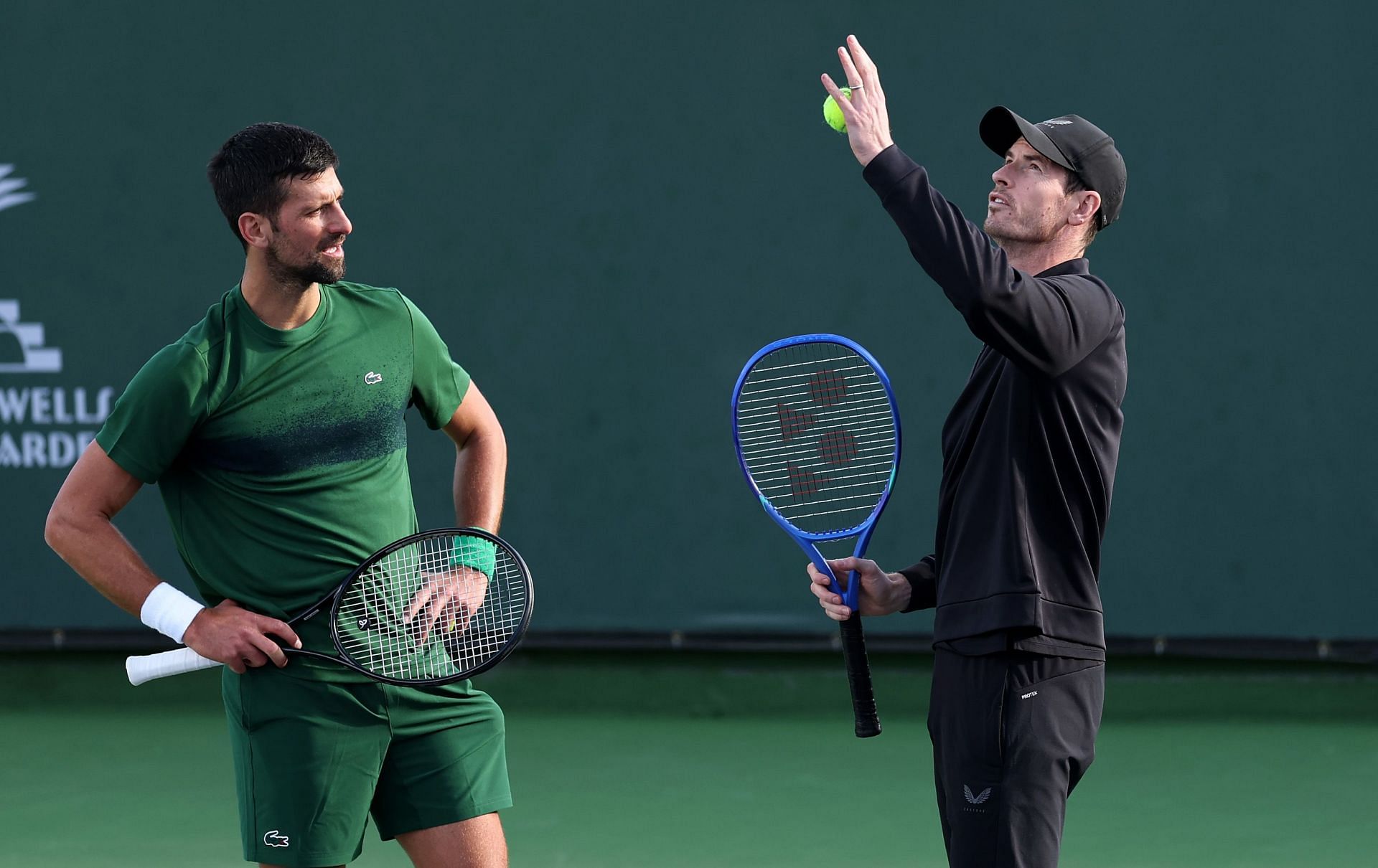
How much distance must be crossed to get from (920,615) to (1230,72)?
191 cm

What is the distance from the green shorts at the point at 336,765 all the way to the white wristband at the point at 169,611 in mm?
153

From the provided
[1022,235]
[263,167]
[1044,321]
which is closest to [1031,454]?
[1044,321]

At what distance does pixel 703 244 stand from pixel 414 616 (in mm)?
2764

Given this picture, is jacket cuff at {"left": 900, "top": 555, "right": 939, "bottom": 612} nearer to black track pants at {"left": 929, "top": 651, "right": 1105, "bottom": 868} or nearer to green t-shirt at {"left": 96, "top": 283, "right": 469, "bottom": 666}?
black track pants at {"left": 929, "top": 651, "right": 1105, "bottom": 868}

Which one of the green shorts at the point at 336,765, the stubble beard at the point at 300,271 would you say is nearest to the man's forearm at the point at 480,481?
the green shorts at the point at 336,765

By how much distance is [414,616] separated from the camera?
2.87 meters

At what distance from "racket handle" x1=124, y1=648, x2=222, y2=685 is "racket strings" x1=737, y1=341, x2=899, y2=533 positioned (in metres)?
1.80

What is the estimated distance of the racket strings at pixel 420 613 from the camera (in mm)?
2854

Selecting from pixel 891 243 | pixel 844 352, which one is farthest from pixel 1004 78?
pixel 844 352

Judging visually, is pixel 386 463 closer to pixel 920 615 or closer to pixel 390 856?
pixel 390 856

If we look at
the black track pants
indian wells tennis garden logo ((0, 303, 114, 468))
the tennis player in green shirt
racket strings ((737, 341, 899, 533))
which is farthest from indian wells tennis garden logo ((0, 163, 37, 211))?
the black track pants

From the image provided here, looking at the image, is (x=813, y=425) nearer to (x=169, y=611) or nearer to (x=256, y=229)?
(x=256, y=229)

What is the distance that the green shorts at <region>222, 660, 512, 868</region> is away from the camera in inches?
111

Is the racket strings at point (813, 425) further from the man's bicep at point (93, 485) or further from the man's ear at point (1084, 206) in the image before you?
the man's bicep at point (93, 485)
